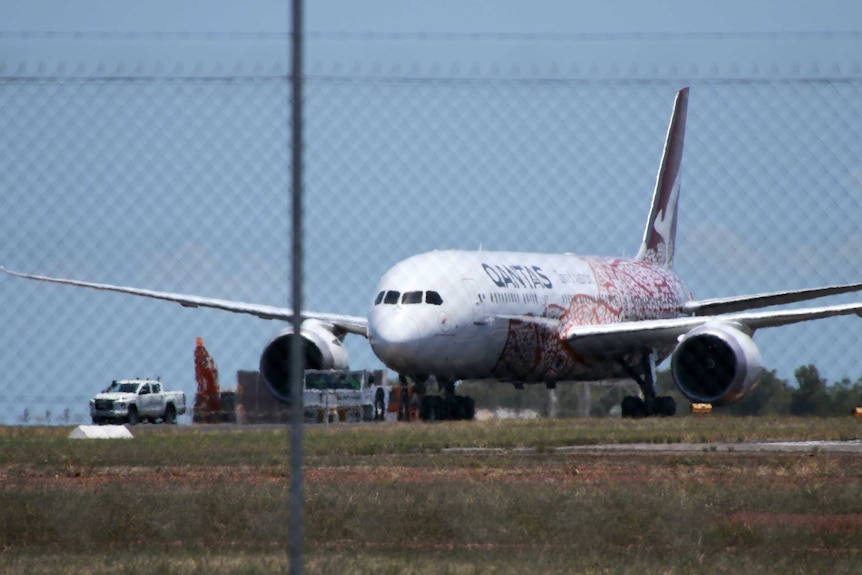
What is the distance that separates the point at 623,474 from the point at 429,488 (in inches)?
128

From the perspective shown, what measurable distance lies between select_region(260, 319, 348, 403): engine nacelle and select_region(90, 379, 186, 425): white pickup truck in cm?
1204

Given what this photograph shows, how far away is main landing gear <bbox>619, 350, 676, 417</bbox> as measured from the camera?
113 feet

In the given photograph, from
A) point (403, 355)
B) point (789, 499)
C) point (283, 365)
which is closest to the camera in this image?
point (789, 499)

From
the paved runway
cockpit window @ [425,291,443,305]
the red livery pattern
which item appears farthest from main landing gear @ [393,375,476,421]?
the paved runway

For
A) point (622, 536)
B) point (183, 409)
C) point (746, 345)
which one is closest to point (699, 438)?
point (746, 345)

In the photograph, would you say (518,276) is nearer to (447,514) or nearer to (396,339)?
(396,339)

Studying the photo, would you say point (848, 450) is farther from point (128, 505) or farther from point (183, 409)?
point (183, 409)

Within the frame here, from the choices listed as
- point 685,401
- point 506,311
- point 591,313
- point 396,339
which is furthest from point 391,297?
point 685,401

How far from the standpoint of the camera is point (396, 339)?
91.1ft

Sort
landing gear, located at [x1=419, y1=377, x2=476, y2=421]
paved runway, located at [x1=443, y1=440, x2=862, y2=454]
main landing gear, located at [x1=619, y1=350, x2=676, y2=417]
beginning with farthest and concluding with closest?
main landing gear, located at [x1=619, y1=350, x2=676, y2=417] → landing gear, located at [x1=419, y1=377, x2=476, y2=421] → paved runway, located at [x1=443, y1=440, x2=862, y2=454]

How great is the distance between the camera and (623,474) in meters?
16.1

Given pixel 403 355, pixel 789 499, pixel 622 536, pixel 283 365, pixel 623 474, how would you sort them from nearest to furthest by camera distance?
pixel 622 536, pixel 789 499, pixel 623 474, pixel 403 355, pixel 283 365

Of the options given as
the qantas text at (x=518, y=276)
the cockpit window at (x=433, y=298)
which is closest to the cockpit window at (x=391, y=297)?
the cockpit window at (x=433, y=298)

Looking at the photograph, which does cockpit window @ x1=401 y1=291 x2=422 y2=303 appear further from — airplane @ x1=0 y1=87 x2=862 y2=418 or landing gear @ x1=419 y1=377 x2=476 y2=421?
landing gear @ x1=419 y1=377 x2=476 y2=421
